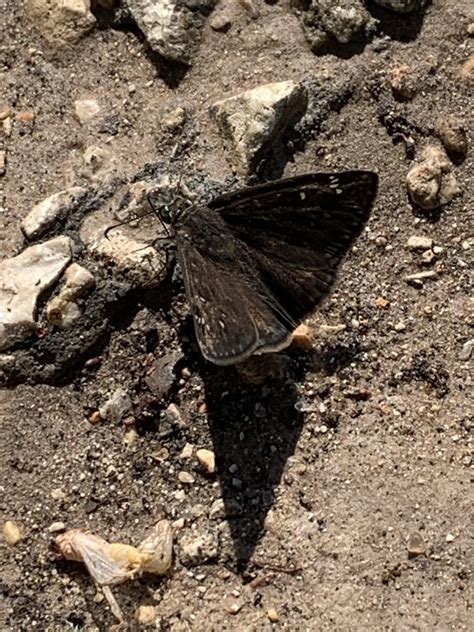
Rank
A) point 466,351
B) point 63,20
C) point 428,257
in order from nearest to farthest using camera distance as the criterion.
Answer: point 466,351 → point 428,257 → point 63,20

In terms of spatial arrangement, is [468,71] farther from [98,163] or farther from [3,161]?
[3,161]

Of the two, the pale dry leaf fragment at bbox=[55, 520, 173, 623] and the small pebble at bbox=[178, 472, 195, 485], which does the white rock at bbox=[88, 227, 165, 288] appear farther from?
the pale dry leaf fragment at bbox=[55, 520, 173, 623]

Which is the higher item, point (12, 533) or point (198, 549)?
point (12, 533)

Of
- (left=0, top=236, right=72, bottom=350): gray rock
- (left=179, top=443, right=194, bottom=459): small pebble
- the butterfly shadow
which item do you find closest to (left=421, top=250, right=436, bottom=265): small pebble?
the butterfly shadow

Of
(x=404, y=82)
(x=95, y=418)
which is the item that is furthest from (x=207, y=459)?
(x=404, y=82)

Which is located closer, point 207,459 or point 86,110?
point 207,459

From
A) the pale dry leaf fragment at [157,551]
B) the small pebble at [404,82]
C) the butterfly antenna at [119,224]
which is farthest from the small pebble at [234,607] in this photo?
the small pebble at [404,82]

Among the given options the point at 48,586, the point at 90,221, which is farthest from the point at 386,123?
the point at 48,586

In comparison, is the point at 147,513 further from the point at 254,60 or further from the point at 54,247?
the point at 254,60
